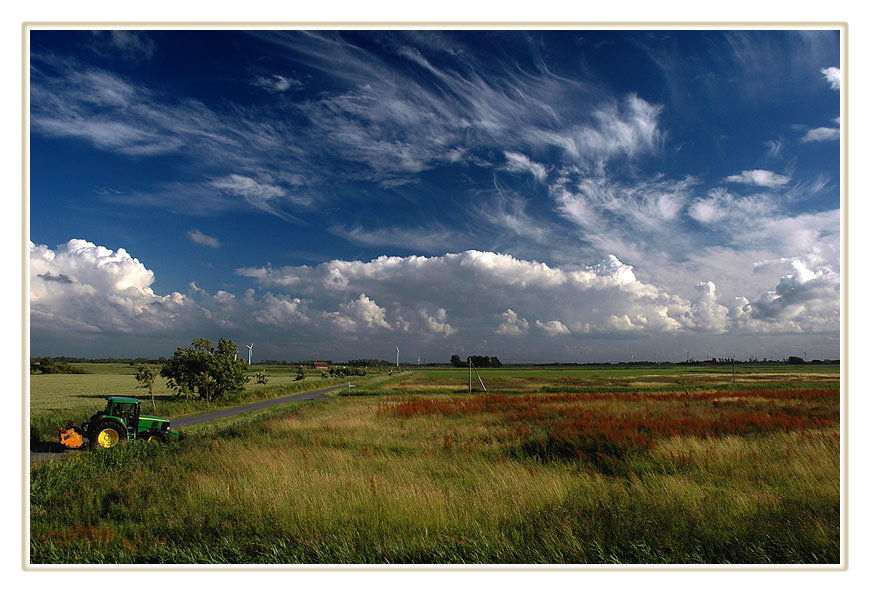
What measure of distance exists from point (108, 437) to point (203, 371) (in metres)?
23.0

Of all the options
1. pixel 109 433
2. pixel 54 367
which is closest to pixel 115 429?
pixel 109 433

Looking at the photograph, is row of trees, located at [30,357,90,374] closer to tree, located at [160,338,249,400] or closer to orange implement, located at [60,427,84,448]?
tree, located at [160,338,249,400]

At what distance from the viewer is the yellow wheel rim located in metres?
17.3

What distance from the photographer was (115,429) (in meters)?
17.5

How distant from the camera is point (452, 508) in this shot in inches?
324

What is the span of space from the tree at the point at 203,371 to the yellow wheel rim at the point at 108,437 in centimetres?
2262

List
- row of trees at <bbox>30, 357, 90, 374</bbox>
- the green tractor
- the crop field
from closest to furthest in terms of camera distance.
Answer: the crop field → the green tractor → row of trees at <bbox>30, 357, 90, 374</bbox>

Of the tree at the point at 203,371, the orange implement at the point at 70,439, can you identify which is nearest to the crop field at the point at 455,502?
the orange implement at the point at 70,439

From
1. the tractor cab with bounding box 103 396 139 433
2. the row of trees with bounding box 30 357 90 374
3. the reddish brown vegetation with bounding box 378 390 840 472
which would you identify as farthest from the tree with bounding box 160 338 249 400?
the row of trees with bounding box 30 357 90 374

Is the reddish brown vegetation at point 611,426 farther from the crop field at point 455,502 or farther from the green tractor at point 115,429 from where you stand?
the green tractor at point 115,429
